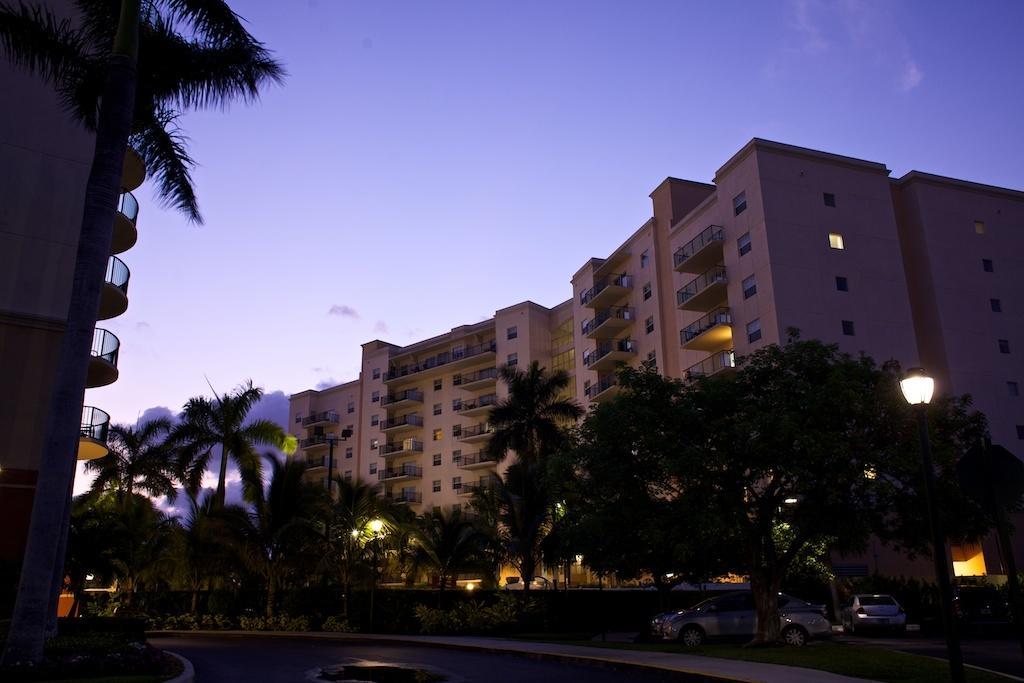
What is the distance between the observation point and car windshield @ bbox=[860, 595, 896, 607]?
29750mm

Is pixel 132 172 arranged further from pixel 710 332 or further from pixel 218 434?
pixel 710 332

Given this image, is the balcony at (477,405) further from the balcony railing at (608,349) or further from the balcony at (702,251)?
the balcony at (702,251)

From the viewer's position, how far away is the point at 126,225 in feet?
106

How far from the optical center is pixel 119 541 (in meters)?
30.9

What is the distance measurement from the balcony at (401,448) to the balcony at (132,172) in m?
50.0

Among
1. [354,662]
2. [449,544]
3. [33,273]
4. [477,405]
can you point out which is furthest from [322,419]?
[354,662]

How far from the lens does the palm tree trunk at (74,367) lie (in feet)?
45.2

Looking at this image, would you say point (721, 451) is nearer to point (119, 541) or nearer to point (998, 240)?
point (119, 541)

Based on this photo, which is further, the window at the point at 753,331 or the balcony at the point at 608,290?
the balcony at the point at 608,290

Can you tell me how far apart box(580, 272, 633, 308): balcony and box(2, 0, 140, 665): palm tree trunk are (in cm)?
4597

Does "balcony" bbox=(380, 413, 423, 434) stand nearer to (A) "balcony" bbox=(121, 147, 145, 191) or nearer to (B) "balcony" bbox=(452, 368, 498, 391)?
(B) "balcony" bbox=(452, 368, 498, 391)

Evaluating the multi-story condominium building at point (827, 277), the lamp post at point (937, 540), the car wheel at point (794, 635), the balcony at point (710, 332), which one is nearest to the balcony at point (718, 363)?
the multi-story condominium building at point (827, 277)

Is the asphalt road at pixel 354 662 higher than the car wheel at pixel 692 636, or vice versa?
the car wheel at pixel 692 636

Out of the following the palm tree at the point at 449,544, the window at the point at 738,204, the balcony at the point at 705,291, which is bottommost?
the palm tree at the point at 449,544
